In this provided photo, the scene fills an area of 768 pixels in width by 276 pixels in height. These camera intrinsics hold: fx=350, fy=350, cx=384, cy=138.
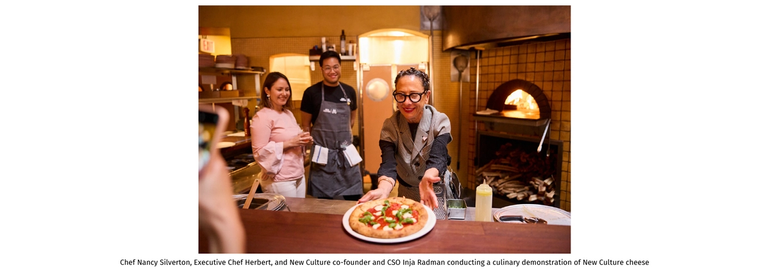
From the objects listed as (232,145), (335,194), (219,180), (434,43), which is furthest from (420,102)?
(434,43)

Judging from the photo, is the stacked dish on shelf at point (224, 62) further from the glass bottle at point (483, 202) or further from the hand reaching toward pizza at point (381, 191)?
the glass bottle at point (483, 202)

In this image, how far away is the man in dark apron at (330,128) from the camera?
68.3 inches

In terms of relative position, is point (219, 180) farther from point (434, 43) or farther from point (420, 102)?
point (434, 43)

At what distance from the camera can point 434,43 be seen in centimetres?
293

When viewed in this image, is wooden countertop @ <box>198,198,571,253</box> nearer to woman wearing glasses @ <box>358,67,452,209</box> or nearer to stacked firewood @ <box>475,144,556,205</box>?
woman wearing glasses @ <box>358,67,452,209</box>

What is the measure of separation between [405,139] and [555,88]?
163cm

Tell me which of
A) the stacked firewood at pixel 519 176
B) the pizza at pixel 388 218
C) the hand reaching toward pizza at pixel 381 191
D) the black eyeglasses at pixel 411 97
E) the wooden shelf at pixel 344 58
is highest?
the wooden shelf at pixel 344 58

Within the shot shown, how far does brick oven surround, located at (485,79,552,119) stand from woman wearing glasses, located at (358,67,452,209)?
1499 millimetres

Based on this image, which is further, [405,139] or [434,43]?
[434,43]

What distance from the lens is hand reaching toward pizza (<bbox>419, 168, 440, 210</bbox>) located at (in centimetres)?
116

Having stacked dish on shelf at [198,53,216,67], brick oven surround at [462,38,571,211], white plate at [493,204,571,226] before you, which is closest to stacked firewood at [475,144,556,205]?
brick oven surround at [462,38,571,211]

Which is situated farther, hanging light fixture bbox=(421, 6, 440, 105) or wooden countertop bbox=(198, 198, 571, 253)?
hanging light fixture bbox=(421, 6, 440, 105)

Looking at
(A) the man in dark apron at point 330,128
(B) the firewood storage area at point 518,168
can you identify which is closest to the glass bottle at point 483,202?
(A) the man in dark apron at point 330,128

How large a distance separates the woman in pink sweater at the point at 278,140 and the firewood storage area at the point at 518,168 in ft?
5.39
